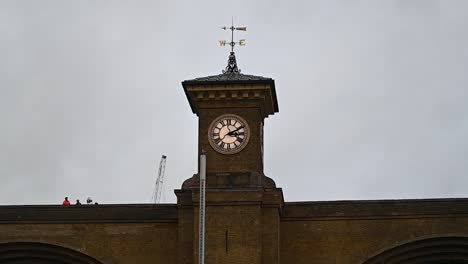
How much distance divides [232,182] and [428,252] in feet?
19.4

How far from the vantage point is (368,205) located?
95.8 feet

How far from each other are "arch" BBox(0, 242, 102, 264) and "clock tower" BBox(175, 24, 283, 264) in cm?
313

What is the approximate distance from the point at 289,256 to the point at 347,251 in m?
1.66

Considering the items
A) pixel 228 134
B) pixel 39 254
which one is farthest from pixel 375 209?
pixel 39 254

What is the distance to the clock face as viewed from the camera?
2903 centimetres

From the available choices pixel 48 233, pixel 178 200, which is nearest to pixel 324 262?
pixel 178 200

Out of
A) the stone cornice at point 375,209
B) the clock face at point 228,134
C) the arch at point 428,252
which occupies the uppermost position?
the clock face at point 228,134

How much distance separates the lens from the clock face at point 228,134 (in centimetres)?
2903

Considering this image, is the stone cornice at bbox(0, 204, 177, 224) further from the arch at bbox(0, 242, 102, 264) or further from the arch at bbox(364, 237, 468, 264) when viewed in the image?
the arch at bbox(364, 237, 468, 264)

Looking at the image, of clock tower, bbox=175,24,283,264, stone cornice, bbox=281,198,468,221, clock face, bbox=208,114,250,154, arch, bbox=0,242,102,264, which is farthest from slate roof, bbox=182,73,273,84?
arch, bbox=0,242,102,264

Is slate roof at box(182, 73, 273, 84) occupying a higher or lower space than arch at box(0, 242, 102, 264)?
higher

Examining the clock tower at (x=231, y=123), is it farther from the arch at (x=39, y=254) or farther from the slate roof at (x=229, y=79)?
the arch at (x=39, y=254)

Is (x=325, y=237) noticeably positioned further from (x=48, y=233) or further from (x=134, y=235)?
(x=48, y=233)

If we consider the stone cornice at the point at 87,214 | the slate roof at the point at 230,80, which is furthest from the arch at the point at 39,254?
the slate roof at the point at 230,80
